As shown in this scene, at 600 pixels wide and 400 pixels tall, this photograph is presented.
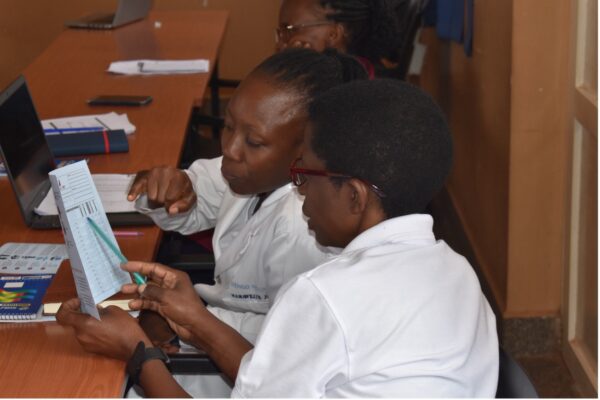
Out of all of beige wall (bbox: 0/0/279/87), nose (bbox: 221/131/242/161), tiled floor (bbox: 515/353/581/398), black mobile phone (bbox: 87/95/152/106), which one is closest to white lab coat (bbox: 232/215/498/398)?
nose (bbox: 221/131/242/161)

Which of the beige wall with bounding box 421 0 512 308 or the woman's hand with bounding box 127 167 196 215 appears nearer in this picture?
the woman's hand with bounding box 127 167 196 215

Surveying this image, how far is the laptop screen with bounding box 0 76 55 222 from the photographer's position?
7.14 feet

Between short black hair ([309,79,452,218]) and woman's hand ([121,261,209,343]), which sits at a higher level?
short black hair ([309,79,452,218])

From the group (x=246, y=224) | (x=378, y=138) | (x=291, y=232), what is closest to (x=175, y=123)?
(x=246, y=224)

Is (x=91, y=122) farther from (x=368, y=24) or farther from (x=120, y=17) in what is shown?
(x=120, y=17)

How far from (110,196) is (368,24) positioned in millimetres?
1061

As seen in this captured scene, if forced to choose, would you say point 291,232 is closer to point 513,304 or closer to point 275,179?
point 275,179

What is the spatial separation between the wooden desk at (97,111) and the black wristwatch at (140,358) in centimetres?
2

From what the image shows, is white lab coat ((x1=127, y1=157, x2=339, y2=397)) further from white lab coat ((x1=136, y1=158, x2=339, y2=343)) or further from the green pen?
the green pen

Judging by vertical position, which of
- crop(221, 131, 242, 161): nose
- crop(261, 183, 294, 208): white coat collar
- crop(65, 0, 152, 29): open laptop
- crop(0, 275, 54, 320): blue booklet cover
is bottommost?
crop(65, 0, 152, 29): open laptop

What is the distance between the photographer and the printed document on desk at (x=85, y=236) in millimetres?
Answer: 1528

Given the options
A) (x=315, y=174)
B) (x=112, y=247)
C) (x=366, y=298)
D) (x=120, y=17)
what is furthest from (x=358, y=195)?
(x=120, y=17)

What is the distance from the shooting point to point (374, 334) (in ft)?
4.20

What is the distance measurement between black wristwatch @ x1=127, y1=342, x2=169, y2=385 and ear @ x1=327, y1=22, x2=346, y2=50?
4.86ft
